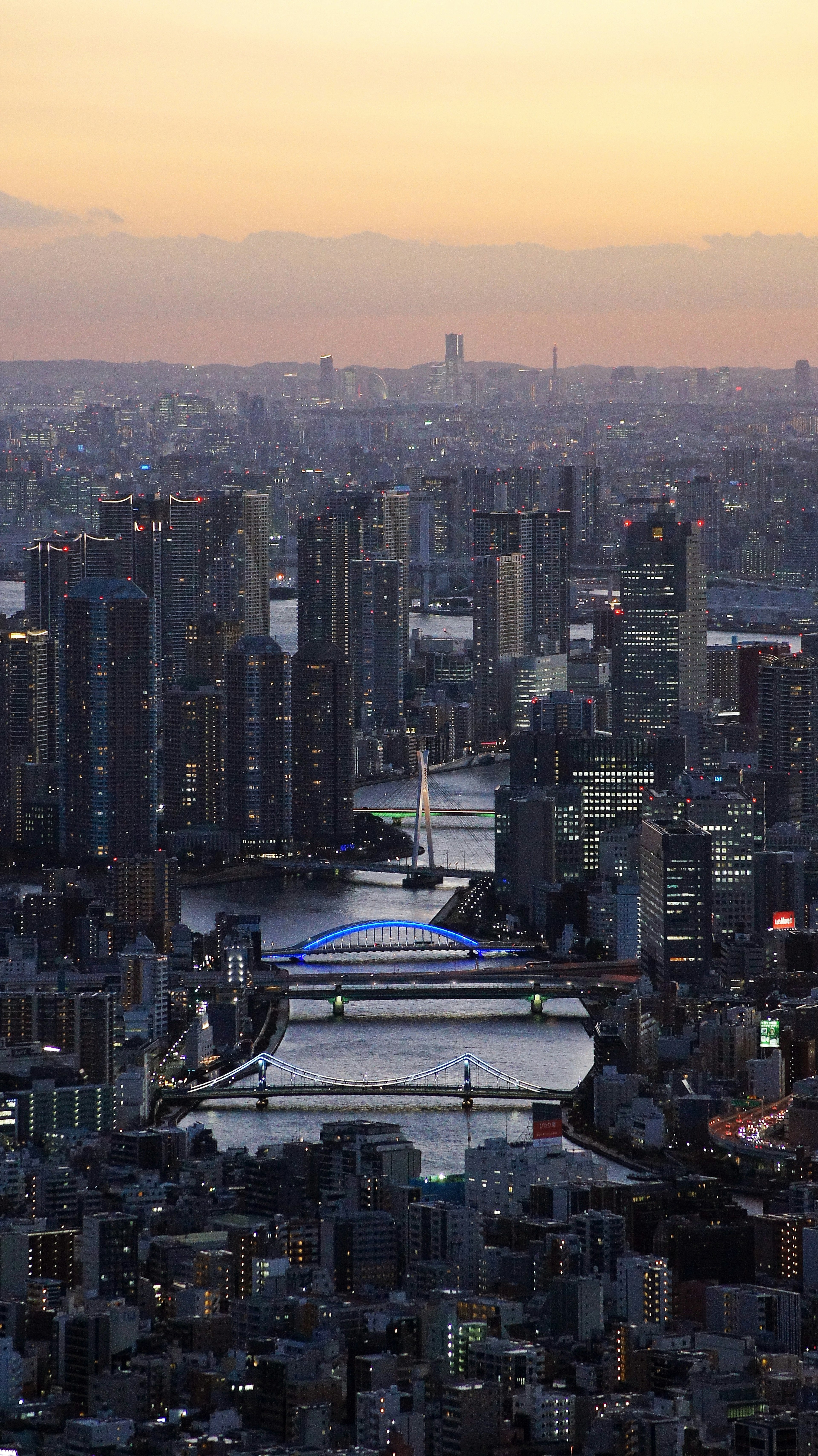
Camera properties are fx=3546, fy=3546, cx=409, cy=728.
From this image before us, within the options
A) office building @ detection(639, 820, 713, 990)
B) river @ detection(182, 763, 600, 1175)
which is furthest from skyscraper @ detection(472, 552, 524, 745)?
office building @ detection(639, 820, 713, 990)

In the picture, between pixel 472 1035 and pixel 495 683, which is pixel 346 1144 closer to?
pixel 472 1035

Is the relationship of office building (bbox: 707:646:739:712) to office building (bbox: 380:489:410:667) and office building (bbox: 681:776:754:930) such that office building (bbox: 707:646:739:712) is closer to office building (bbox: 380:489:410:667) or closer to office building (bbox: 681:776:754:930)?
office building (bbox: 380:489:410:667)

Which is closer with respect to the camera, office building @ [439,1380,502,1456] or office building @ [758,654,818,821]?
office building @ [439,1380,502,1456]

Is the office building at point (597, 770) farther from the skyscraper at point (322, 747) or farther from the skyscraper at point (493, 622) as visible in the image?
the skyscraper at point (493, 622)

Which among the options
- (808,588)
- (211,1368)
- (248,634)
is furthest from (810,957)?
(808,588)

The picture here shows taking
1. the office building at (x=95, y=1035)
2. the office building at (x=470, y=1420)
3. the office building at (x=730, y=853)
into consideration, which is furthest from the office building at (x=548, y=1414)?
the office building at (x=730, y=853)

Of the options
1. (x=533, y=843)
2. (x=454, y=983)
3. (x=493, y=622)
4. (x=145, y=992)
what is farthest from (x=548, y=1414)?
(x=493, y=622)
